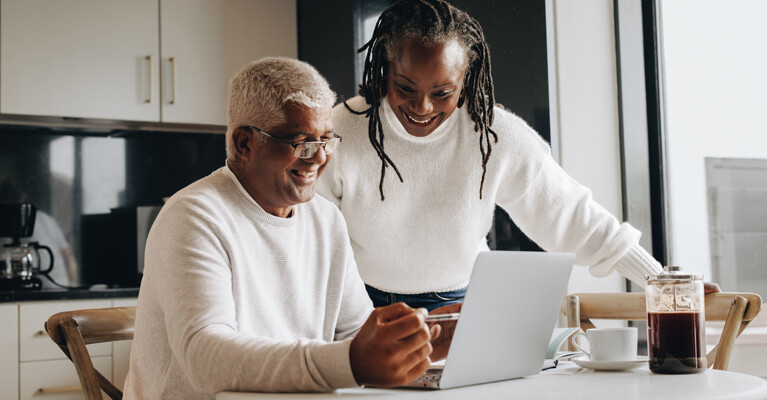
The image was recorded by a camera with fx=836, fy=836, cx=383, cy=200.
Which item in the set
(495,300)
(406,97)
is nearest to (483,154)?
(406,97)

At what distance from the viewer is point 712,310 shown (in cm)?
148

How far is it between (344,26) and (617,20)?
1.13 meters

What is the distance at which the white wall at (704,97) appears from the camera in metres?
2.15

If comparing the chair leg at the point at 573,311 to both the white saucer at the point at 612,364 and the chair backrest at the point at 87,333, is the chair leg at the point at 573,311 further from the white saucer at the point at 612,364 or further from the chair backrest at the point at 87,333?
the chair backrest at the point at 87,333

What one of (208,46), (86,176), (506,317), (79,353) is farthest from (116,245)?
(506,317)

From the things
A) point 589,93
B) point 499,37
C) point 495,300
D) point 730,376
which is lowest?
point 730,376

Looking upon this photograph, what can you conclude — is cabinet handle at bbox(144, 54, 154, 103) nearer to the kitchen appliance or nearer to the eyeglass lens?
the kitchen appliance

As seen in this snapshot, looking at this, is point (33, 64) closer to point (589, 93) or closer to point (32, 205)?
point (32, 205)

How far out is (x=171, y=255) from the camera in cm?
110

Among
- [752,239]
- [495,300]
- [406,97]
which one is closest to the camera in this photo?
[495,300]

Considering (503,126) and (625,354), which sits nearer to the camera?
(625,354)

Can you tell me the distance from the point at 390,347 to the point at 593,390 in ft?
0.90

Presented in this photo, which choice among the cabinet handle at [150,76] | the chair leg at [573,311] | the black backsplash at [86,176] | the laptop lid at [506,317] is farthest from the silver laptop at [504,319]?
the black backsplash at [86,176]

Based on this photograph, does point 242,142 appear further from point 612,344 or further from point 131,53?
point 131,53
